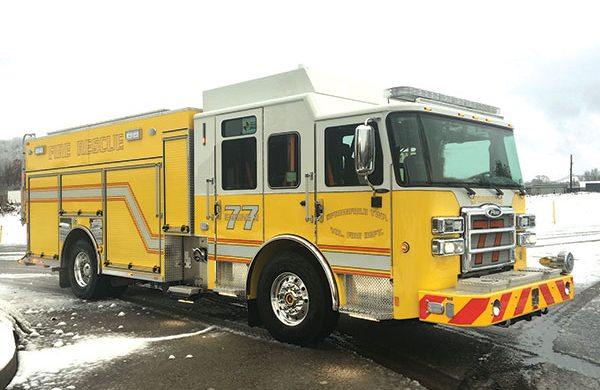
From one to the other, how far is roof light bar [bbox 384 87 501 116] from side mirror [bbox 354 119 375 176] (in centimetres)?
120

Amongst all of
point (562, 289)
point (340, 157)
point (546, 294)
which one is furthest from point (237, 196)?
point (562, 289)

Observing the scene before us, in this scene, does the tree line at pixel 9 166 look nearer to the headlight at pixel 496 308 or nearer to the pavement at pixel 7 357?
the pavement at pixel 7 357

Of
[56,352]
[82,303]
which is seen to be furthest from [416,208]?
[82,303]

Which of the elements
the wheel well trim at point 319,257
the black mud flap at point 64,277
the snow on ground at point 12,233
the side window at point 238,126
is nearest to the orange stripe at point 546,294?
the wheel well trim at point 319,257

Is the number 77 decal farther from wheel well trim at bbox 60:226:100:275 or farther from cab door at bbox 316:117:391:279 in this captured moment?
wheel well trim at bbox 60:226:100:275

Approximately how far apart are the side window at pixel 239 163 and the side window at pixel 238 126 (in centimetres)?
9

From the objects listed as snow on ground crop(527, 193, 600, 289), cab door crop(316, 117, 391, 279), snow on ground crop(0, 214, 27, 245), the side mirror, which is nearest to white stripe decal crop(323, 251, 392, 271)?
cab door crop(316, 117, 391, 279)

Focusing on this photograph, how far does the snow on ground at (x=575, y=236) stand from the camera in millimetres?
12453

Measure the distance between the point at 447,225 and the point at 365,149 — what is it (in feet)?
3.59

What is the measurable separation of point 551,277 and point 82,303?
7103mm

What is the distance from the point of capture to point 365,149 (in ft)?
17.5

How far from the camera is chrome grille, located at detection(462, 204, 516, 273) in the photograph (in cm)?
569

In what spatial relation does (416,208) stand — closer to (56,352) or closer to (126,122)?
(56,352)

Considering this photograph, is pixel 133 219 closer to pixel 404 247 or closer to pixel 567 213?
pixel 404 247
